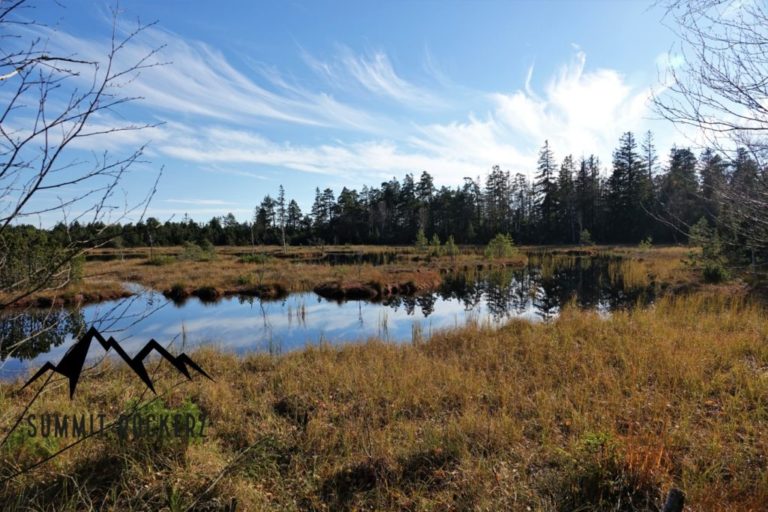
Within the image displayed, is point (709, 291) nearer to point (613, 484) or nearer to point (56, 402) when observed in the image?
point (613, 484)

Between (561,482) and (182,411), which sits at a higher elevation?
(182,411)

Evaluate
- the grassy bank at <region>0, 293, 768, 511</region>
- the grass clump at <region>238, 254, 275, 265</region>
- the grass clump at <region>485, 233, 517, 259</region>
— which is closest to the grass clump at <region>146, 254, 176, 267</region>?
the grass clump at <region>238, 254, 275, 265</region>

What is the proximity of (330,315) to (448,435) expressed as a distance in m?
10.7

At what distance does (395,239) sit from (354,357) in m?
54.3

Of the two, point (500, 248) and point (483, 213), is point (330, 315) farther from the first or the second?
point (483, 213)

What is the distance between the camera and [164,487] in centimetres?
294

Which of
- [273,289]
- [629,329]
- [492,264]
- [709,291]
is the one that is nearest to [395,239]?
[492,264]

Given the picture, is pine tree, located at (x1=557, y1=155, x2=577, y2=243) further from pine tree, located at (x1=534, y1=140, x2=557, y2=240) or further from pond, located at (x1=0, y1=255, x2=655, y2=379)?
pond, located at (x1=0, y1=255, x2=655, y2=379)

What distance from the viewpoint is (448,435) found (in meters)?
3.93

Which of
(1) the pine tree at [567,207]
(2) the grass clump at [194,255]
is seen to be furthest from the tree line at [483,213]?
(2) the grass clump at [194,255]

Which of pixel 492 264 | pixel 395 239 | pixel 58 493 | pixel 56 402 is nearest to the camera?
pixel 58 493

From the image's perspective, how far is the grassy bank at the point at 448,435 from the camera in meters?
2.94

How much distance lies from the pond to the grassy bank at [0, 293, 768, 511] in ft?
9.75

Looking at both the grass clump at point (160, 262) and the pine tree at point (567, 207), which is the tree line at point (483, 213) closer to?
the pine tree at point (567, 207)
